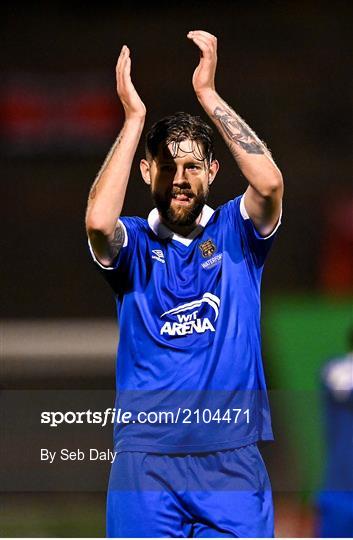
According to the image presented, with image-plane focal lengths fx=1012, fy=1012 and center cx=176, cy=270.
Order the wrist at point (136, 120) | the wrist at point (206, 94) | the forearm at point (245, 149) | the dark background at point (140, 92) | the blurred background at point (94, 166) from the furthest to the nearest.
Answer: the dark background at point (140, 92) < the blurred background at point (94, 166) < the wrist at point (206, 94) < the wrist at point (136, 120) < the forearm at point (245, 149)

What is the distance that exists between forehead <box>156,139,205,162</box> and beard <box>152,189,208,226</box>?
0.13 m

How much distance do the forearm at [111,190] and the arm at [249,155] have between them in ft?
1.12

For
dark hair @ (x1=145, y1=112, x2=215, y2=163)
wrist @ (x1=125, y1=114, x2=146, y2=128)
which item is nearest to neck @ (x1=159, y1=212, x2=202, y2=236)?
dark hair @ (x1=145, y1=112, x2=215, y2=163)

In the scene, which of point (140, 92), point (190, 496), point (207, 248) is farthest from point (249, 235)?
point (140, 92)

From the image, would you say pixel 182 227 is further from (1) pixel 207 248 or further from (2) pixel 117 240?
(2) pixel 117 240

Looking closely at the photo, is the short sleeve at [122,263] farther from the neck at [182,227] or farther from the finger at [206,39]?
the finger at [206,39]

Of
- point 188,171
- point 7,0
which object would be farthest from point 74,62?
point 188,171

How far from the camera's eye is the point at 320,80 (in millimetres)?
4898

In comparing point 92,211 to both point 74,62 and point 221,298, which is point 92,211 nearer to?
point 221,298

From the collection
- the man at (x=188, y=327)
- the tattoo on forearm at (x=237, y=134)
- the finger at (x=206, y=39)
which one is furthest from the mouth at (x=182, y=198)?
the finger at (x=206, y=39)

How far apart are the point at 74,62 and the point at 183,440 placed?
192cm

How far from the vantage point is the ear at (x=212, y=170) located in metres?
3.76

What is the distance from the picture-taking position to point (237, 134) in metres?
3.63

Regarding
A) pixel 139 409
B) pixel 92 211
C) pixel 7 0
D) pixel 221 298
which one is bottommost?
pixel 139 409
